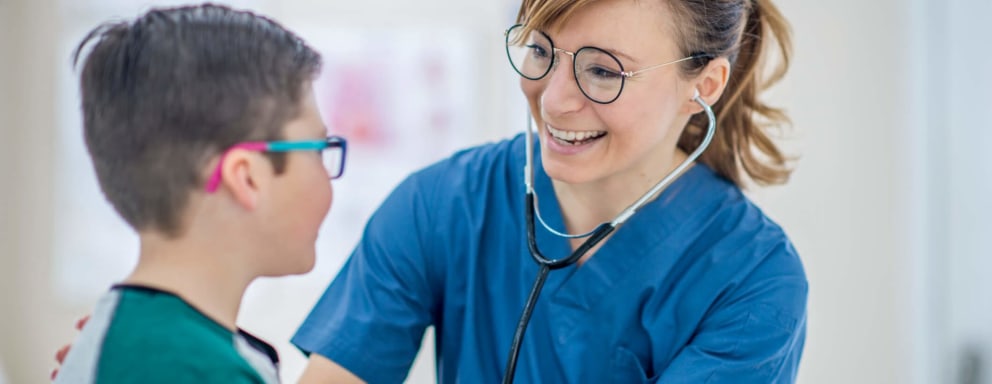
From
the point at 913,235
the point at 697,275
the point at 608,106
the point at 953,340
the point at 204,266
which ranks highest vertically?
the point at 608,106

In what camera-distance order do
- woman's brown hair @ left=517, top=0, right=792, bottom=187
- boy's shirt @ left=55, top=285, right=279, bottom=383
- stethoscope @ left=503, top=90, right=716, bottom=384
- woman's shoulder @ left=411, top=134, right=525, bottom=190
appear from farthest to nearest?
woman's shoulder @ left=411, top=134, right=525, bottom=190 → woman's brown hair @ left=517, top=0, right=792, bottom=187 → stethoscope @ left=503, top=90, right=716, bottom=384 → boy's shirt @ left=55, top=285, right=279, bottom=383

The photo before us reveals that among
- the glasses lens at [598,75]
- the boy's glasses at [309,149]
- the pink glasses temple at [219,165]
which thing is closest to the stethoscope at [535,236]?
the glasses lens at [598,75]

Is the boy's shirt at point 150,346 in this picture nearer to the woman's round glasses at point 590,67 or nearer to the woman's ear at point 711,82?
the woman's round glasses at point 590,67

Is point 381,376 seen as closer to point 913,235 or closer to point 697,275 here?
point 697,275

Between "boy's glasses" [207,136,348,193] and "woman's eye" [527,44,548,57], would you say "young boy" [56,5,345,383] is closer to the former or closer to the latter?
"boy's glasses" [207,136,348,193]

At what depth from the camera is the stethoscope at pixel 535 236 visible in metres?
1.18

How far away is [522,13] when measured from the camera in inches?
51.5

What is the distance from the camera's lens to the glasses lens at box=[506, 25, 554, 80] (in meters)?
1.26

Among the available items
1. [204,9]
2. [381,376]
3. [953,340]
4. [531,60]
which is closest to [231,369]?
[204,9]

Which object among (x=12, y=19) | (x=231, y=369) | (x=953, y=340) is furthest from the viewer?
(x=12, y=19)

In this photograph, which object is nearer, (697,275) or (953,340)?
(697,275)

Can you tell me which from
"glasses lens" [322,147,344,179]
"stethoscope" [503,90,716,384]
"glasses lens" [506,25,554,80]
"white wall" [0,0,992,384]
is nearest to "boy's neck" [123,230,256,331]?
"glasses lens" [322,147,344,179]

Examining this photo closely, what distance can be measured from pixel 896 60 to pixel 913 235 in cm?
45

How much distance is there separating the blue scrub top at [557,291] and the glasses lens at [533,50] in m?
0.20
